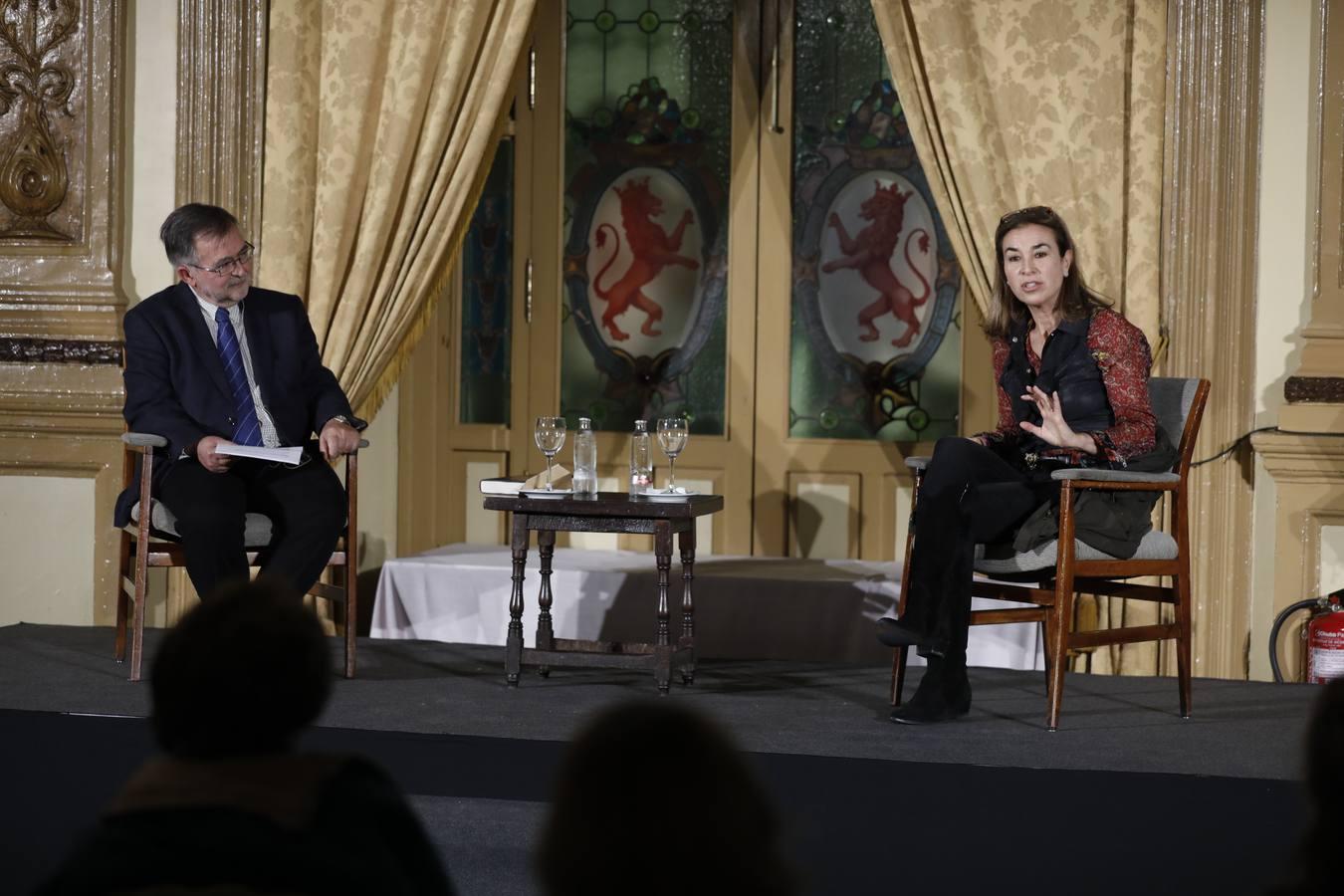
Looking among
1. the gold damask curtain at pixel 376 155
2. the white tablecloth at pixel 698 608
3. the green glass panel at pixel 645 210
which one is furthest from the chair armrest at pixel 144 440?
the green glass panel at pixel 645 210

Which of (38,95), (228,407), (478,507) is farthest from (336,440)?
(478,507)

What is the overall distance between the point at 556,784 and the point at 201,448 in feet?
8.97

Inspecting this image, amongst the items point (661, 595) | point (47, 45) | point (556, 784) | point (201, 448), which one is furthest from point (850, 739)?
point (47, 45)

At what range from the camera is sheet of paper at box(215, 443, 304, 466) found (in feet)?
11.4

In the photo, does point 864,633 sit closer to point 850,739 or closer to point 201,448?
point 850,739

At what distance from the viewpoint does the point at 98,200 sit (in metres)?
4.66

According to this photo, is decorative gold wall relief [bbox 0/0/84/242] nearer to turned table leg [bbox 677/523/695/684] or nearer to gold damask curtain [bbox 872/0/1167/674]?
turned table leg [bbox 677/523/695/684]

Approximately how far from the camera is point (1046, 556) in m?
3.28

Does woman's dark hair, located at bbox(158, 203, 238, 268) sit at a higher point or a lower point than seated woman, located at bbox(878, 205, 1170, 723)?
higher

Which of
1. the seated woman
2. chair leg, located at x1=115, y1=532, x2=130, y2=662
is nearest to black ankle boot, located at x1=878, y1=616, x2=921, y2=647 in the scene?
the seated woman

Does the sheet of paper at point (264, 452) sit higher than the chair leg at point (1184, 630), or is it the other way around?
the sheet of paper at point (264, 452)

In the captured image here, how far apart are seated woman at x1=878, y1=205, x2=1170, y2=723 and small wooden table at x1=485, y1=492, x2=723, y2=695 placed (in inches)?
20.8

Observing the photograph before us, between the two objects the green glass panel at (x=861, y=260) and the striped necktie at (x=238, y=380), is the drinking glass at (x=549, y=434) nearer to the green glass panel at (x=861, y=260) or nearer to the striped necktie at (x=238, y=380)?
the striped necktie at (x=238, y=380)

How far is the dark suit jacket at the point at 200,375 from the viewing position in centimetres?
366
